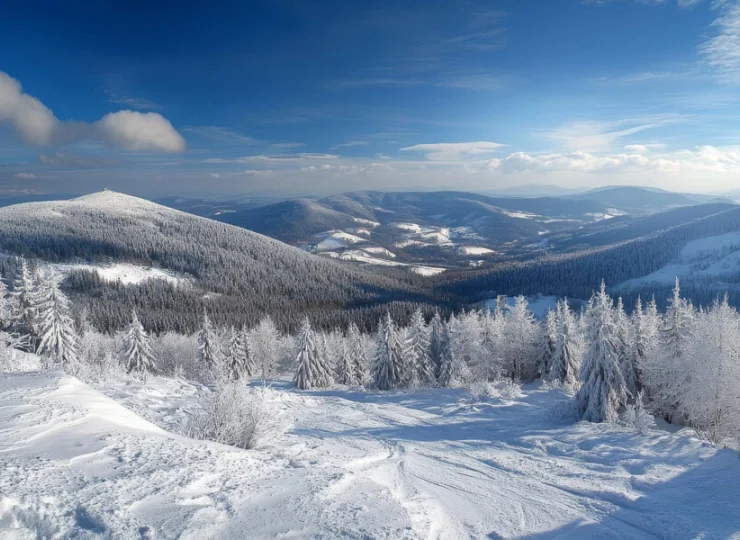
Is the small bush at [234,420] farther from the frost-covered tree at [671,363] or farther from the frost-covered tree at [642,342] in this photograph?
the frost-covered tree at [642,342]

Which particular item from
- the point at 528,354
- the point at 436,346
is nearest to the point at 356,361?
the point at 436,346

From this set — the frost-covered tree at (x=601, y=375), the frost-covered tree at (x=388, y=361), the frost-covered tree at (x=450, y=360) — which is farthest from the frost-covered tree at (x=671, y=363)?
the frost-covered tree at (x=388, y=361)

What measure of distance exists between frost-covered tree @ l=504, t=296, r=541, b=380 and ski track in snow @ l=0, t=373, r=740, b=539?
28560 mm

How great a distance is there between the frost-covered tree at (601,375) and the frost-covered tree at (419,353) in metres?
23.4

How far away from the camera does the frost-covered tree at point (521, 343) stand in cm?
4729

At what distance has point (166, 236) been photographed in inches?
7608

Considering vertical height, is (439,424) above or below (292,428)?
below

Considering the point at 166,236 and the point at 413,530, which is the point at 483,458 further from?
the point at 166,236

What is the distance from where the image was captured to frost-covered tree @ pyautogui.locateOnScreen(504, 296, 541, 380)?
155 ft

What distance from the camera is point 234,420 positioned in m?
11.6

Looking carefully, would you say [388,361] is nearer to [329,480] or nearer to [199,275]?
[329,480]

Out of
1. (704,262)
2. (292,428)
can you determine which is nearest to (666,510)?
(292,428)

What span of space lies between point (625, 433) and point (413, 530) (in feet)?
56.0

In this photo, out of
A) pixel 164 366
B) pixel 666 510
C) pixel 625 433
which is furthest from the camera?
pixel 164 366
